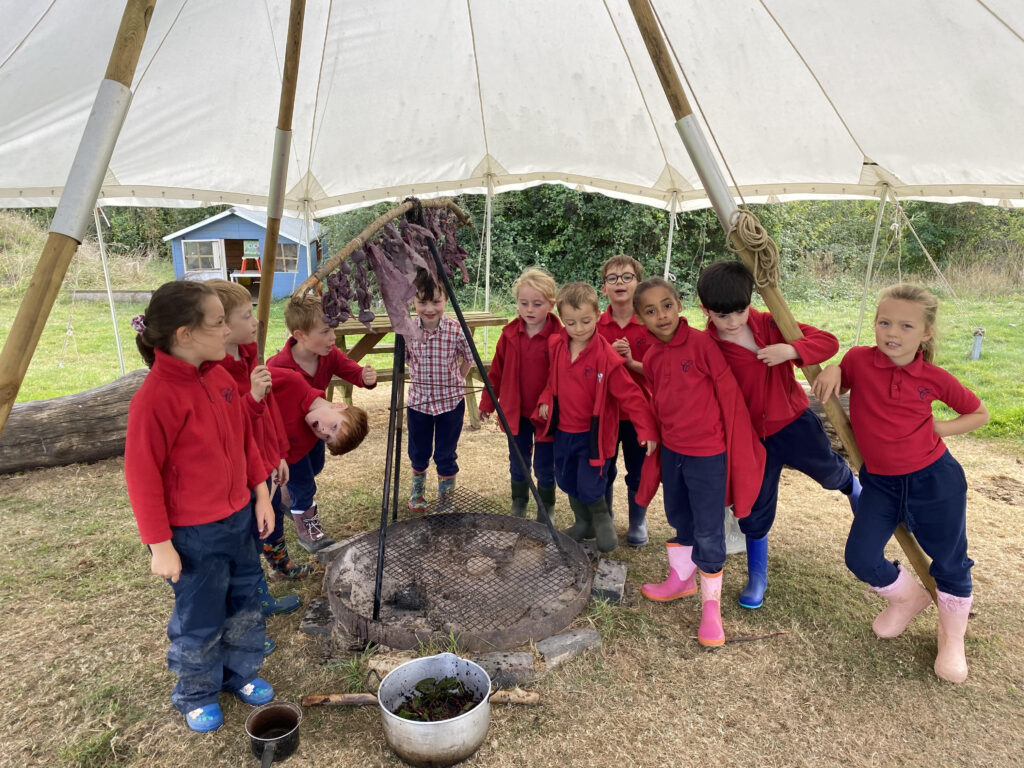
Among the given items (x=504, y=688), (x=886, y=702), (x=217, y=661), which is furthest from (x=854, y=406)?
(x=217, y=661)

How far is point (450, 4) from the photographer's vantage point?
13.7 feet

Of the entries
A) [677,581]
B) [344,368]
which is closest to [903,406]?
[677,581]

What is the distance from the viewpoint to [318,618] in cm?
279

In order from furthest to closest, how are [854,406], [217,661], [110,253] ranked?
1. [110,253]
2. [854,406]
3. [217,661]

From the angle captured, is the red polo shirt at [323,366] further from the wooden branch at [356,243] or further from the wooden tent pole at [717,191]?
the wooden tent pole at [717,191]

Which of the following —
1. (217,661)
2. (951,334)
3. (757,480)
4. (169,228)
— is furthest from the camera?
(169,228)

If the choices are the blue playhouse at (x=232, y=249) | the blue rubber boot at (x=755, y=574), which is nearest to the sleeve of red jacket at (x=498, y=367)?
the blue rubber boot at (x=755, y=574)

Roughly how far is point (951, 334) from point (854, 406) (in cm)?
773

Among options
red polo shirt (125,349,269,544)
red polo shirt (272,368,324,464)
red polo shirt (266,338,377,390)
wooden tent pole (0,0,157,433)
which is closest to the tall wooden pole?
red polo shirt (266,338,377,390)

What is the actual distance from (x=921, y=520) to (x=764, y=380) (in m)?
0.75

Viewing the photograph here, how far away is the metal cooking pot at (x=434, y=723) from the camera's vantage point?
74.8 inches

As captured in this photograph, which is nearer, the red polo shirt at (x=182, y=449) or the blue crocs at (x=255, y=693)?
the red polo shirt at (x=182, y=449)

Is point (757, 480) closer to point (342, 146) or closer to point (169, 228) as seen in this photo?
point (342, 146)

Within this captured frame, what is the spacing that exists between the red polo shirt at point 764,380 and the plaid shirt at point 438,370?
1.62 m
